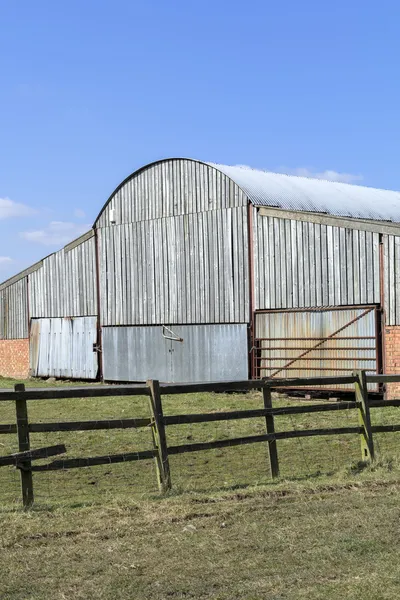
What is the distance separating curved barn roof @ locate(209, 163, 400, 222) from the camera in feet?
88.2

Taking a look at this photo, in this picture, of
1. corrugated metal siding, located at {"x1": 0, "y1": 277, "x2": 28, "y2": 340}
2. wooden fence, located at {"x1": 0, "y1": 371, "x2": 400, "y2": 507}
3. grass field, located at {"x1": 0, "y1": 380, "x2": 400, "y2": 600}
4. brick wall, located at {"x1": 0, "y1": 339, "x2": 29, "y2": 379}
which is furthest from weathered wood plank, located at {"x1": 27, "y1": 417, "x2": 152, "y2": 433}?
corrugated metal siding, located at {"x1": 0, "y1": 277, "x2": 28, "y2": 340}

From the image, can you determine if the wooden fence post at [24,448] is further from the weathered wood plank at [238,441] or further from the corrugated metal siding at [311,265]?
the corrugated metal siding at [311,265]

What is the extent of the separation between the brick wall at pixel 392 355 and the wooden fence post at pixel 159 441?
13347 millimetres

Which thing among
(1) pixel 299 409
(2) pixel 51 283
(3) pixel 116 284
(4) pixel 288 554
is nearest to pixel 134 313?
(3) pixel 116 284

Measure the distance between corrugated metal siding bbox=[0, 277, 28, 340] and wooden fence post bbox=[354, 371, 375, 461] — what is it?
84.6 feet

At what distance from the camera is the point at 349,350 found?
2312 centimetres

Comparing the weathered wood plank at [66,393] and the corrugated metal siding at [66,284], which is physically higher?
the corrugated metal siding at [66,284]

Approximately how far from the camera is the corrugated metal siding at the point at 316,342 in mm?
22827

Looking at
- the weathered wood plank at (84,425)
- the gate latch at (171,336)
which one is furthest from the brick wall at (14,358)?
the weathered wood plank at (84,425)

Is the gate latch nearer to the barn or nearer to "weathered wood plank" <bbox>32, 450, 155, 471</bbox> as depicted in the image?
the barn

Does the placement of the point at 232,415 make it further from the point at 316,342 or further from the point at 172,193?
the point at 172,193

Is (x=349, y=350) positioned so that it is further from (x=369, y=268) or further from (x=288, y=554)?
(x=288, y=554)

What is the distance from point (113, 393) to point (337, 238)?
15.2 meters

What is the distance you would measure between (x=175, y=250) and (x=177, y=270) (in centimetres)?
69
